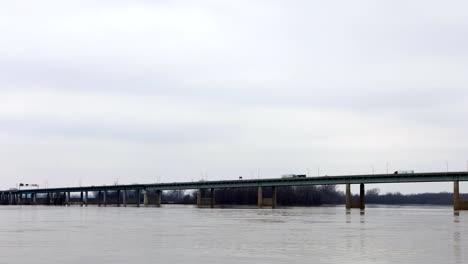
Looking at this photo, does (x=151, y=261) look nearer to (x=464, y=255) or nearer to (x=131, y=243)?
(x=131, y=243)

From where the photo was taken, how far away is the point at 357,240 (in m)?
42.5

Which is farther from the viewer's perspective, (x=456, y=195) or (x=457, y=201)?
(x=456, y=195)

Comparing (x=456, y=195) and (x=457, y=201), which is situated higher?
(x=456, y=195)

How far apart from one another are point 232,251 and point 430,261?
9784 millimetres

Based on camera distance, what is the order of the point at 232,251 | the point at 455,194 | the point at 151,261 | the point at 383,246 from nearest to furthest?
the point at 151,261 < the point at 232,251 < the point at 383,246 < the point at 455,194

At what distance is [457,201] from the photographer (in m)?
161

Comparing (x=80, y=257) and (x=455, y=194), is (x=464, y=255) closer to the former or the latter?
(x=80, y=257)

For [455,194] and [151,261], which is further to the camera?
[455,194]

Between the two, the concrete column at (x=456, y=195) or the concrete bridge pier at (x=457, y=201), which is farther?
the concrete bridge pier at (x=457, y=201)

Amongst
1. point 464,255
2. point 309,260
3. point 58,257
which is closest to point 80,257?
point 58,257

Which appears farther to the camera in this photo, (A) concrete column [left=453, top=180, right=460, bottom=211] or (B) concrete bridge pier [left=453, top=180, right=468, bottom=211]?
(B) concrete bridge pier [left=453, top=180, right=468, bottom=211]

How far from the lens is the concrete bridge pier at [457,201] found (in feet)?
526

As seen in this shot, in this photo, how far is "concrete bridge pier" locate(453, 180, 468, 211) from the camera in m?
160

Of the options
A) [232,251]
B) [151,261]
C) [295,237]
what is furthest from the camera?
[295,237]
